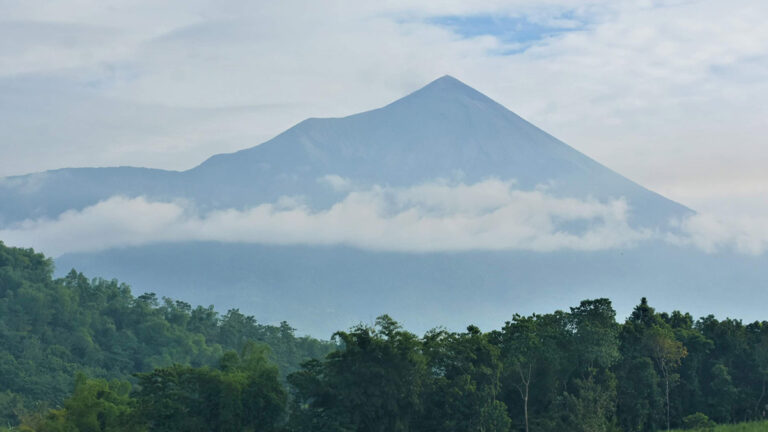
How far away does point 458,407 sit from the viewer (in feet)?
137

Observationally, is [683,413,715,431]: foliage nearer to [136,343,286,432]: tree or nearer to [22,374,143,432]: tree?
[136,343,286,432]: tree

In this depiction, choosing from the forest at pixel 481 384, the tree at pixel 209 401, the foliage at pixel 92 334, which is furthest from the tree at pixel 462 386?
the foliage at pixel 92 334

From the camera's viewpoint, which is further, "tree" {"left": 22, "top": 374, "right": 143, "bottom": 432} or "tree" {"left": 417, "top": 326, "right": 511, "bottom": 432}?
"tree" {"left": 22, "top": 374, "right": 143, "bottom": 432}

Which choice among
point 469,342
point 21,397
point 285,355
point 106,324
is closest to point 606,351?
point 469,342

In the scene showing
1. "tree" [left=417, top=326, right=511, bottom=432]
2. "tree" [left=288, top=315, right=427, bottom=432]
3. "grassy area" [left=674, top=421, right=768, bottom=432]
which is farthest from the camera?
"grassy area" [left=674, top=421, right=768, bottom=432]

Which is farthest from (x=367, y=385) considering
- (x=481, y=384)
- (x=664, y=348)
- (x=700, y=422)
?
(x=664, y=348)

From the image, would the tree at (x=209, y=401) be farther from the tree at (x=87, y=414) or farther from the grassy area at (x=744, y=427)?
the grassy area at (x=744, y=427)

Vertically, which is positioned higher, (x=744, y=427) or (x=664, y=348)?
(x=664, y=348)

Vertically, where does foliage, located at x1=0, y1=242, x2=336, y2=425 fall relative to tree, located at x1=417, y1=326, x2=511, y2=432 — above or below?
above

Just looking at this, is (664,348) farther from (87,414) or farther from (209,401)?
(87,414)

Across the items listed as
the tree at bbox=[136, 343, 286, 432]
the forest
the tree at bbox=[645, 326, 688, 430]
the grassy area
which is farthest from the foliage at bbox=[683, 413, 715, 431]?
the tree at bbox=[136, 343, 286, 432]

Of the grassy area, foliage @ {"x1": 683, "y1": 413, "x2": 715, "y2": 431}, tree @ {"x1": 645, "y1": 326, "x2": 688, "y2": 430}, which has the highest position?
tree @ {"x1": 645, "y1": 326, "x2": 688, "y2": 430}

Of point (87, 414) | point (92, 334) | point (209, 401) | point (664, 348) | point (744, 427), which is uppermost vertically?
point (92, 334)

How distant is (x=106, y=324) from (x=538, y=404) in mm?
62562
